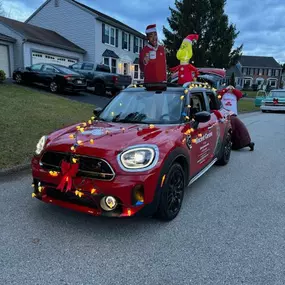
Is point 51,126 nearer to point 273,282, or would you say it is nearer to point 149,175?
point 149,175

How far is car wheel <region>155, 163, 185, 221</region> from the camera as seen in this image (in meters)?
3.46

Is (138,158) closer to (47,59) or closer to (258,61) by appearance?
(47,59)

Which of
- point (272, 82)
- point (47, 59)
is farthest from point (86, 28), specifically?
point (272, 82)

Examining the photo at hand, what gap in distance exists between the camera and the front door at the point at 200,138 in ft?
14.2

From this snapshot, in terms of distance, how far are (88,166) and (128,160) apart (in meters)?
0.45

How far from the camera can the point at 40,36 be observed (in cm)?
2270

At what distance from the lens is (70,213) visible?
3852mm

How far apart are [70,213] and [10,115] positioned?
6.08 meters

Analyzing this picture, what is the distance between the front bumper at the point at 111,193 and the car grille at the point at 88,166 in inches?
2.2

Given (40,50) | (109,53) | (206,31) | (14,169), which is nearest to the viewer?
(14,169)

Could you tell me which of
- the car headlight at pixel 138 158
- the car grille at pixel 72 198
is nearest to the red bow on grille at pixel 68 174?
the car grille at pixel 72 198

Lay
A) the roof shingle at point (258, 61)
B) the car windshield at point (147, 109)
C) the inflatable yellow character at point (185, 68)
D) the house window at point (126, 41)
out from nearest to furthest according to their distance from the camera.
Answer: the car windshield at point (147, 109) < the inflatable yellow character at point (185, 68) < the house window at point (126, 41) < the roof shingle at point (258, 61)

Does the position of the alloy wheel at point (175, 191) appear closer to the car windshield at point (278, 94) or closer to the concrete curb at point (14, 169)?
the concrete curb at point (14, 169)

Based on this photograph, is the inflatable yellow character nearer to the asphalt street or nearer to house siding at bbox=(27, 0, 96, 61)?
the asphalt street
